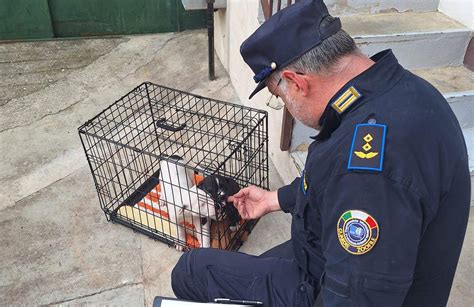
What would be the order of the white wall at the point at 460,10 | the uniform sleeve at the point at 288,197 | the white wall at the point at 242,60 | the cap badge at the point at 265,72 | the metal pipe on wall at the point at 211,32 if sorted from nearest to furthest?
the cap badge at the point at 265,72, the uniform sleeve at the point at 288,197, the white wall at the point at 460,10, the white wall at the point at 242,60, the metal pipe on wall at the point at 211,32

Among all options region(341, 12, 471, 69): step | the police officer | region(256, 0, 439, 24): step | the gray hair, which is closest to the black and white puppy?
the police officer

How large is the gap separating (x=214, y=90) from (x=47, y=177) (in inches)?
62.1

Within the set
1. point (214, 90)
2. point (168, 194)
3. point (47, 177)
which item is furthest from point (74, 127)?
point (168, 194)

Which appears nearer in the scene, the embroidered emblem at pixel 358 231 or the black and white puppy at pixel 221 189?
the embroidered emblem at pixel 358 231

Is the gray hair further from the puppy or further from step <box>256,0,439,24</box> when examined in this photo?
step <box>256,0,439,24</box>

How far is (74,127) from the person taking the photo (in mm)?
3396

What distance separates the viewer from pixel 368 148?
103 cm

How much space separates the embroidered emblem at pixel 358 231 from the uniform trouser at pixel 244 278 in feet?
1.72

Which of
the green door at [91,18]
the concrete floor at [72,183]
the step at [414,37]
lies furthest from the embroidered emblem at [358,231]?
the green door at [91,18]

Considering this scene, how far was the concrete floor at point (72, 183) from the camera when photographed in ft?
7.20

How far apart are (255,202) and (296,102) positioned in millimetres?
803

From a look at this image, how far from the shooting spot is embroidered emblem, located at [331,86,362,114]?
44.9 inches

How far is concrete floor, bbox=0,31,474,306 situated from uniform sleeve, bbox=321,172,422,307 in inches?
50.9

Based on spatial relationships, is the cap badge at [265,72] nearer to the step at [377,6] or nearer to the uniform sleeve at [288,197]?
the uniform sleeve at [288,197]
